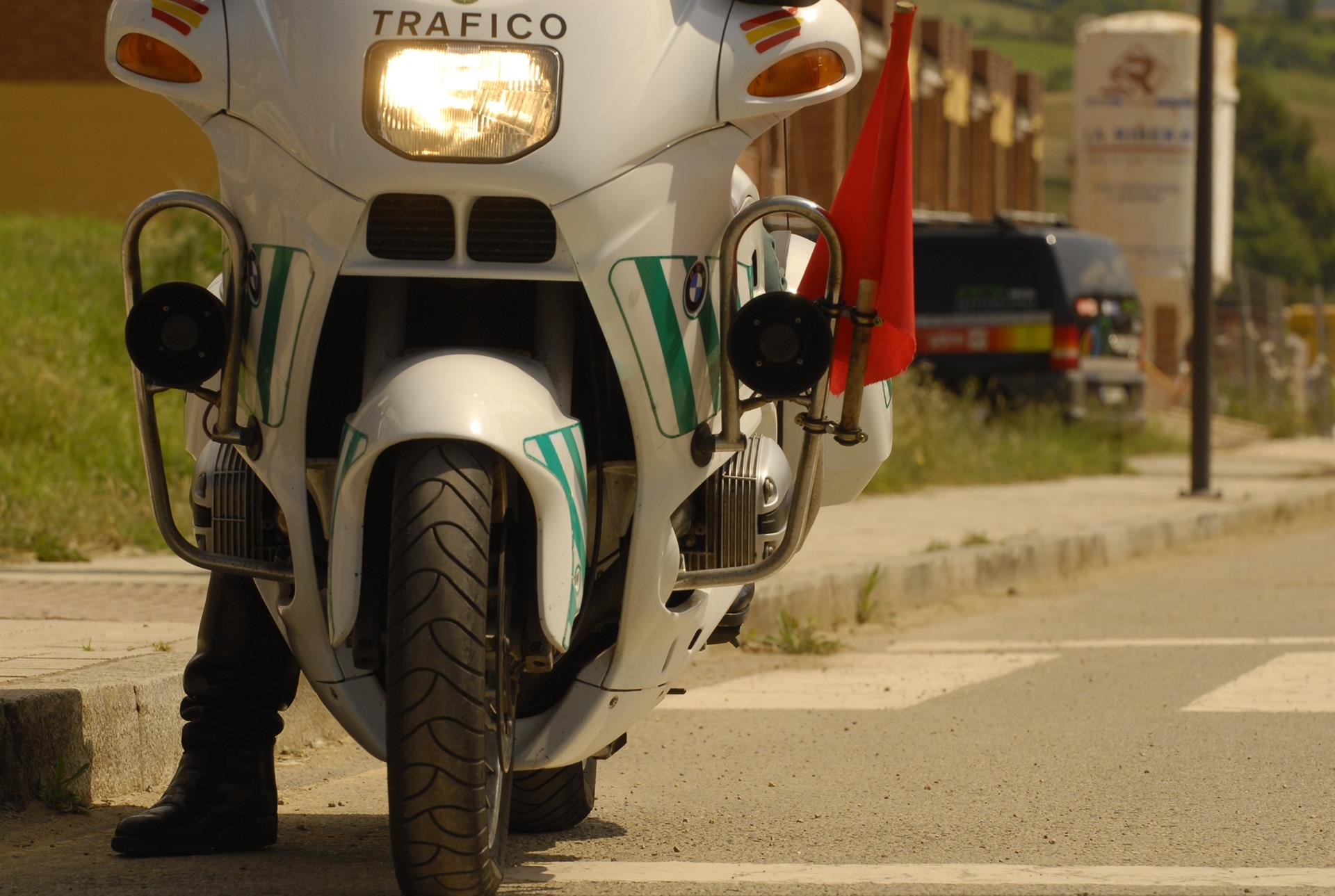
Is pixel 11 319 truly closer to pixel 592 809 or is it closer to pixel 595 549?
pixel 592 809

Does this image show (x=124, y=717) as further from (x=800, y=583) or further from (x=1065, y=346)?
(x=1065, y=346)

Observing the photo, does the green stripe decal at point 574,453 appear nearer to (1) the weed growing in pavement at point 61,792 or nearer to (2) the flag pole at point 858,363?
(2) the flag pole at point 858,363

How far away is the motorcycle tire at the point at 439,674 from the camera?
3.38 m

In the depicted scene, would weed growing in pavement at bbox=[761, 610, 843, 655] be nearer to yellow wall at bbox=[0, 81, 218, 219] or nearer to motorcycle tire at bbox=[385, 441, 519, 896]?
motorcycle tire at bbox=[385, 441, 519, 896]

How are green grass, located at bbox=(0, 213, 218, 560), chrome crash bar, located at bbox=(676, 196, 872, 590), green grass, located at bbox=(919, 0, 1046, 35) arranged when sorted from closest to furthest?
1. chrome crash bar, located at bbox=(676, 196, 872, 590)
2. green grass, located at bbox=(0, 213, 218, 560)
3. green grass, located at bbox=(919, 0, 1046, 35)

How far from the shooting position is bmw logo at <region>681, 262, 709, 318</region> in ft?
12.4

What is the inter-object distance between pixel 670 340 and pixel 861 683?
3.56 metres

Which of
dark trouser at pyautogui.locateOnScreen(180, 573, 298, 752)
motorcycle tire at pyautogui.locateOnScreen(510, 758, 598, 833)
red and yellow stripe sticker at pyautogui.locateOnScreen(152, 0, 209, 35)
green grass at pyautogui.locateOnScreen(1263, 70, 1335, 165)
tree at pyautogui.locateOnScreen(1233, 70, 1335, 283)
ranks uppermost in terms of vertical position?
green grass at pyautogui.locateOnScreen(1263, 70, 1335, 165)

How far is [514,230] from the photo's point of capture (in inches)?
144

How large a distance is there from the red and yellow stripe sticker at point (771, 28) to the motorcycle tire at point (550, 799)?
1.59 metres

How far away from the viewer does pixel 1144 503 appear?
14289 mm

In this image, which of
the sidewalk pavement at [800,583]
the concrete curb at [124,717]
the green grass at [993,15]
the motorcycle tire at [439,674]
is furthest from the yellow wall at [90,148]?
the green grass at [993,15]

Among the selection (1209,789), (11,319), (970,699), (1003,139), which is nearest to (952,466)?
(11,319)

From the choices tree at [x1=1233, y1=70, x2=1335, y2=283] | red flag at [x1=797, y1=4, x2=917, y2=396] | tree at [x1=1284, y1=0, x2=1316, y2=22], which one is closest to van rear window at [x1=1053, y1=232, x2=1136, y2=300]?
red flag at [x1=797, y1=4, x2=917, y2=396]
